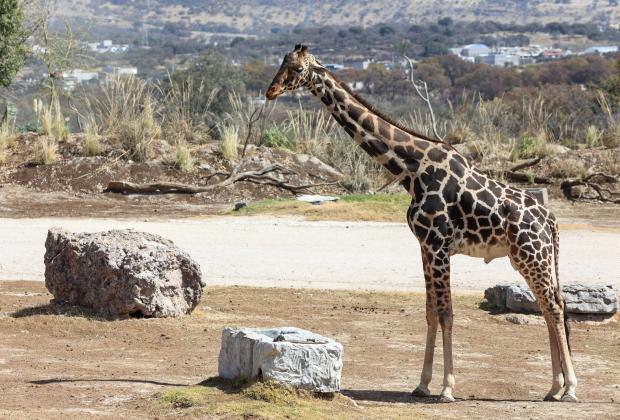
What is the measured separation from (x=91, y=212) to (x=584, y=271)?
9.76 meters

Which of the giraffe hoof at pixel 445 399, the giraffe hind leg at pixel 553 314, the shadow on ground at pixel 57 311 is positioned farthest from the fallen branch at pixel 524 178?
the giraffe hoof at pixel 445 399

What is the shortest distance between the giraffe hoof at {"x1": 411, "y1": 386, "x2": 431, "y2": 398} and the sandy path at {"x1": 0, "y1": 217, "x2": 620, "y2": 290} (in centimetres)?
561

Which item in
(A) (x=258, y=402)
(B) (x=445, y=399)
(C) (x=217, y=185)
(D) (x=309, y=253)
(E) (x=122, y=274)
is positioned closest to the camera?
(A) (x=258, y=402)

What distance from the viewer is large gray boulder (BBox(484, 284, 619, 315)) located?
13719 millimetres

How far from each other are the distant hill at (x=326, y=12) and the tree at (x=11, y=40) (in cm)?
12414

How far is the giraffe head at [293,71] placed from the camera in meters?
10.6

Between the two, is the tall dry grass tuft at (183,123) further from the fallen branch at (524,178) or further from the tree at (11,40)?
the fallen branch at (524,178)

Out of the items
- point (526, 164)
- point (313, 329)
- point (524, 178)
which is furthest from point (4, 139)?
point (313, 329)

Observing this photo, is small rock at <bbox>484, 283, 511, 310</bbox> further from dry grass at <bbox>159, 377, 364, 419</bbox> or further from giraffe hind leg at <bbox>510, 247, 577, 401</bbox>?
dry grass at <bbox>159, 377, 364, 419</bbox>

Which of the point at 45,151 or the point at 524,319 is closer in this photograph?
the point at 524,319

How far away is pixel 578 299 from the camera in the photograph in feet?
45.1

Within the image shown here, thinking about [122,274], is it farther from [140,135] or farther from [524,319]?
[140,135]

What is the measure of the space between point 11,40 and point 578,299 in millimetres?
17421

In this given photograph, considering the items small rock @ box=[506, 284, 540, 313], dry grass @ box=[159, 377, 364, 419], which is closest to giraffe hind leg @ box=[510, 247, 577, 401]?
dry grass @ box=[159, 377, 364, 419]
